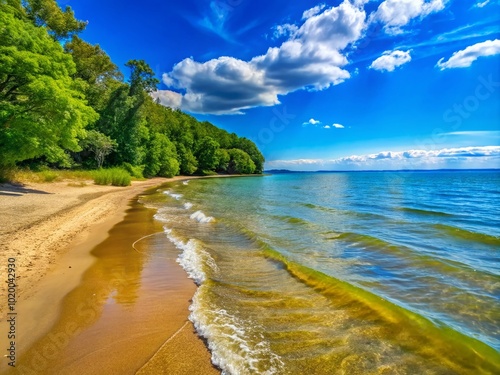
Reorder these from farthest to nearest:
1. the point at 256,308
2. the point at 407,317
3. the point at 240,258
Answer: the point at 240,258 < the point at 256,308 < the point at 407,317

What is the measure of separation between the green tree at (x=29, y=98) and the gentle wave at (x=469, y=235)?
2281 cm

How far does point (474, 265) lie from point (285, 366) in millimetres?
7357

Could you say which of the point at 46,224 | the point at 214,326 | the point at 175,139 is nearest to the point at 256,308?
the point at 214,326

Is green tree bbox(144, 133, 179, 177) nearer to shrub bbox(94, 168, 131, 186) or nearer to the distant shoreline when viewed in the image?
shrub bbox(94, 168, 131, 186)

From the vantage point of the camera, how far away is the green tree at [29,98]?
18.0 m

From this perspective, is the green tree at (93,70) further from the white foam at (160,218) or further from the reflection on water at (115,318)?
the reflection on water at (115,318)

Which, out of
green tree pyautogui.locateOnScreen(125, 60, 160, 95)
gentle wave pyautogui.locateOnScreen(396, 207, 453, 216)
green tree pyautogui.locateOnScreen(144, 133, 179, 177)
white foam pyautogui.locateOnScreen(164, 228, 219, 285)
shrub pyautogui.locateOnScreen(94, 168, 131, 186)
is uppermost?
green tree pyautogui.locateOnScreen(125, 60, 160, 95)

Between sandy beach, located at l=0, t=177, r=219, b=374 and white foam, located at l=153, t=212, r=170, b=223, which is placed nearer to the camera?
sandy beach, located at l=0, t=177, r=219, b=374

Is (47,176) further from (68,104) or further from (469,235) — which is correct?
(469,235)

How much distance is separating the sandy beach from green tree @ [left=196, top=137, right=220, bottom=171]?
92956mm

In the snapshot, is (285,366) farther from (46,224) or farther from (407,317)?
(46,224)

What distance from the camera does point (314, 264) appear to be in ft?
27.2

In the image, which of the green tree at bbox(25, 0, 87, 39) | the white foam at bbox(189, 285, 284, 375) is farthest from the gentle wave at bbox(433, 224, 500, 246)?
the green tree at bbox(25, 0, 87, 39)

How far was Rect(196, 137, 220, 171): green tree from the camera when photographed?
10312cm
